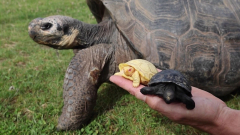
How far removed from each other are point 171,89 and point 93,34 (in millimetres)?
1794

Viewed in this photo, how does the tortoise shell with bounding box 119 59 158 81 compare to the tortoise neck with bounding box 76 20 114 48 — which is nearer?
the tortoise shell with bounding box 119 59 158 81

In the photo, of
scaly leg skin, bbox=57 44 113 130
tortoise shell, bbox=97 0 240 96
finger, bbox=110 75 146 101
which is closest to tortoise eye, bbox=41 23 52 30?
scaly leg skin, bbox=57 44 113 130

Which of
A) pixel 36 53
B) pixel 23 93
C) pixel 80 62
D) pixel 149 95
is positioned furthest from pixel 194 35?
pixel 36 53

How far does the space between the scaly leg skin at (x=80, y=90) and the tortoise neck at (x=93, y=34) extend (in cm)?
33

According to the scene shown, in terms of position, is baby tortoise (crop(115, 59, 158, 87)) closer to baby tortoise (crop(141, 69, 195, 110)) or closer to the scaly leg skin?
baby tortoise (crop(141, 69, 195, 110))

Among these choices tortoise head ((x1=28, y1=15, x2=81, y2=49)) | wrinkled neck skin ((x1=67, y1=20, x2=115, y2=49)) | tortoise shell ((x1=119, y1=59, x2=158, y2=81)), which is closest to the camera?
tortoise shell ((x1=119, y1=59, x2=158, y2=81))

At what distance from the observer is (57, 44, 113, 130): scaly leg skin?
7.61 feet

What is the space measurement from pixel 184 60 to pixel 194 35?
292mm

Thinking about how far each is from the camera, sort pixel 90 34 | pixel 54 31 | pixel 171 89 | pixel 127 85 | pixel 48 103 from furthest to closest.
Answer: pixel 90 34 → pixel 48 103 → pixel 54 31 → pixel 127 85 → pixel 171 89

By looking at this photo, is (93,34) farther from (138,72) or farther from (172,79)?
(172,79)

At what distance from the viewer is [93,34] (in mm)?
2904

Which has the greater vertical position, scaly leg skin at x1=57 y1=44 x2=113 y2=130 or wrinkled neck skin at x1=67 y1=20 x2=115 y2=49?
wrinkled neck skin at x1=67 y1=20 x2=115 y2=49

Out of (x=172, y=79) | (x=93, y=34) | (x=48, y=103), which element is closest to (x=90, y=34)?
(x=93, y=34)

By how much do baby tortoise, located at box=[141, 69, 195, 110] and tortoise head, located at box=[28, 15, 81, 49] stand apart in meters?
1.60
